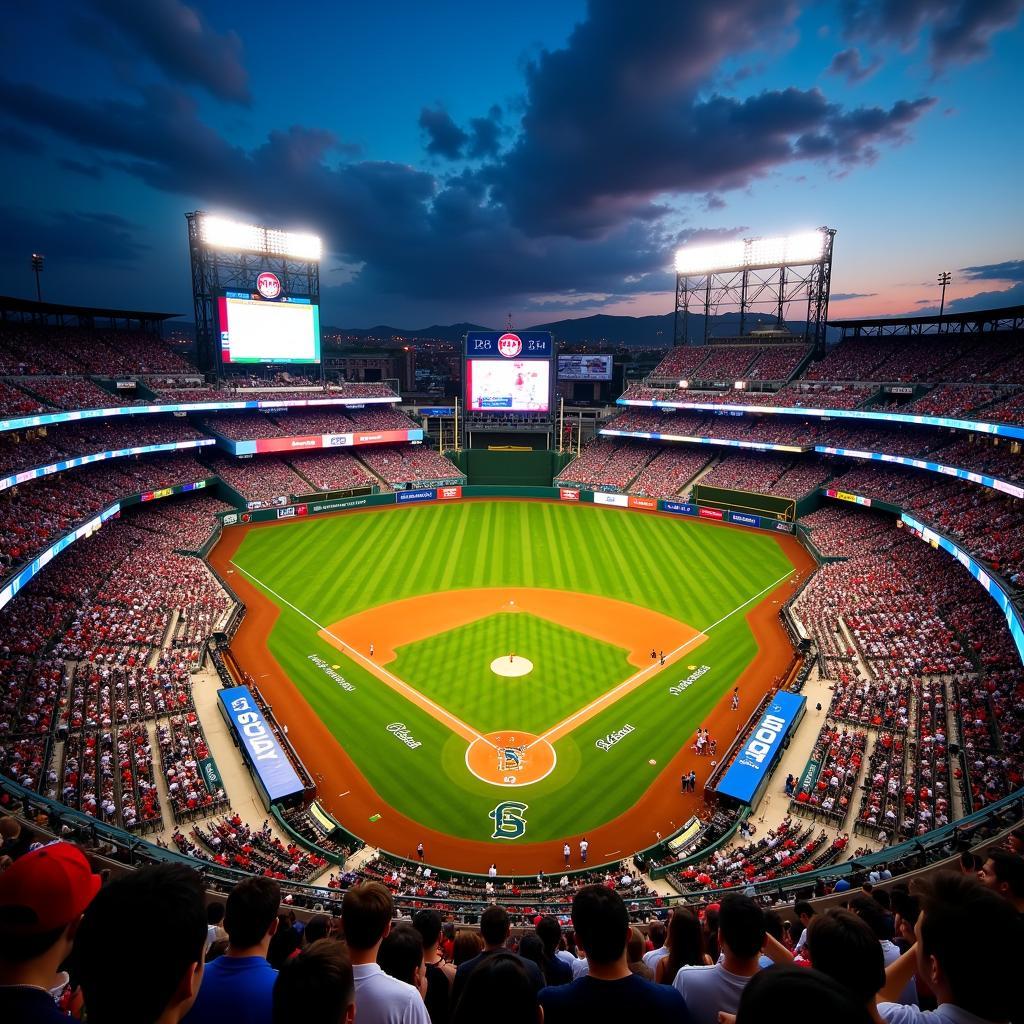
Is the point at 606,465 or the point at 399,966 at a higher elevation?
the point at 399,966

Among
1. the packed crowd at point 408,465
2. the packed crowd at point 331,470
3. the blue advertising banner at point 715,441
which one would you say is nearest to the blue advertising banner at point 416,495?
the packed crowd at point 408,465

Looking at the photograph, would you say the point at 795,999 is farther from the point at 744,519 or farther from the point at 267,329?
the point at 267,329

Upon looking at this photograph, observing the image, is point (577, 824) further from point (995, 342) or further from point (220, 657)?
point (995, 342)

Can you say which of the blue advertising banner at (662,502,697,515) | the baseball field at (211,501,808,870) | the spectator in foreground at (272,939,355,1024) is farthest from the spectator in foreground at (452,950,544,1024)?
the blue advertising banner at (662,502,697,515)

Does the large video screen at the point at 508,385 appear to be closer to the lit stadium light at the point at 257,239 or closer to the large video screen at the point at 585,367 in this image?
the lit stadium light at the point at 257,239

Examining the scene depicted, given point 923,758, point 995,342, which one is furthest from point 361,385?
point 923,758

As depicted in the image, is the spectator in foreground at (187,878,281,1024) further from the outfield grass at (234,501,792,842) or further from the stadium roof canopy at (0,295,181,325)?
the stadium roof canopy at (0,295,181,325)

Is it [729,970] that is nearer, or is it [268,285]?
[729,970]

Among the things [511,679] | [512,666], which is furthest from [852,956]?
[512,666]
